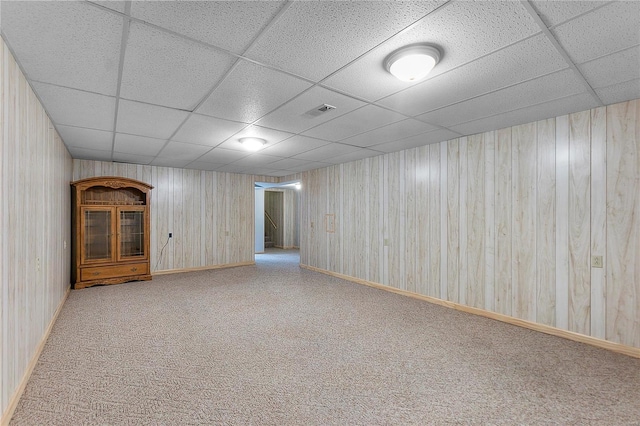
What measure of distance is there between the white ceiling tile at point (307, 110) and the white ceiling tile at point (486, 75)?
381 mm

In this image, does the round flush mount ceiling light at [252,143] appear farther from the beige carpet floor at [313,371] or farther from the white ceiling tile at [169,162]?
the beige carpet floor at [313,371]

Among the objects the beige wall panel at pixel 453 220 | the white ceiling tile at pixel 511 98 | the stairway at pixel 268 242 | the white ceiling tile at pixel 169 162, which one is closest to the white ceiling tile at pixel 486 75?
the white ceiling tile at pixel 511 98

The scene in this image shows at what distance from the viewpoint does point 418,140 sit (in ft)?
13.6

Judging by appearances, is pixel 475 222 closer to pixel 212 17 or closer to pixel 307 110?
pixel 307 110

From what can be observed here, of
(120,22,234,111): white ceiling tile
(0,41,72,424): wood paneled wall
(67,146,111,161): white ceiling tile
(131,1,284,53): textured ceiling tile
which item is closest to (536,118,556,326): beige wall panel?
(131,1,284,53): textured ceiling tile

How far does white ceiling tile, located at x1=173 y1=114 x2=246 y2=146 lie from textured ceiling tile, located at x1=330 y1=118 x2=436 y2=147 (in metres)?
1.55

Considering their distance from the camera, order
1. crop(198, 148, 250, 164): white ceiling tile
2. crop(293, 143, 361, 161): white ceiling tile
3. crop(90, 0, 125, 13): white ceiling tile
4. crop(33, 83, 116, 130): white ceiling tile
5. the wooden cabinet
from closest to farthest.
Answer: crop(90, 0, 125, 13): white ceiling tile
crop(33, 83, 116, 130): white ceiling tile
crop(293, 143, 361, 161): white ceiling tile
crop(198, 148, 250, 164): white ceiling tile
the wooden cabinet

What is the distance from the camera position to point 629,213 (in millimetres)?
2756

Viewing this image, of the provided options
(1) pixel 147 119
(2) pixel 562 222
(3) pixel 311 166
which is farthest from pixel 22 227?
(2) pixel 562 222

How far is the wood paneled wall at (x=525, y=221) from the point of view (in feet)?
9.20

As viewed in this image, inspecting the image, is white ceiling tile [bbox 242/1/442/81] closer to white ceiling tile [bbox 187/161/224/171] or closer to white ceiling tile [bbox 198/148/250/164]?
white ceiling tile [bbox 198/148/250/164]

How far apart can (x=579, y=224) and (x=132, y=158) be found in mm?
6588

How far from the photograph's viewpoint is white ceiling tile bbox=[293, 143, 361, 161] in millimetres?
4531

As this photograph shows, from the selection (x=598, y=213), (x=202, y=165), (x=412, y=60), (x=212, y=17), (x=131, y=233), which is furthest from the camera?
(x=202, y=165)
